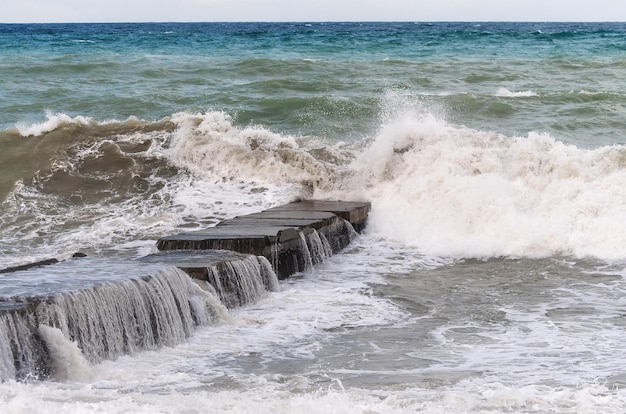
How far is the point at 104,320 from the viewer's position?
7.31 meters

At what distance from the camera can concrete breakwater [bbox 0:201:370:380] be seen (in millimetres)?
6762

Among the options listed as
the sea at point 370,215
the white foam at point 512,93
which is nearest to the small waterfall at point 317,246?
the sea at point 370,215

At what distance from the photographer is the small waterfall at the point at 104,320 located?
6.66 metres

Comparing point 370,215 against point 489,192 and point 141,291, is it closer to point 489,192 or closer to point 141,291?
point 489,192

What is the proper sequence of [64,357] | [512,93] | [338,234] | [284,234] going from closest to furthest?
1. [64,357]
2. [284,234]
3. [338,234]
4. [512,93]

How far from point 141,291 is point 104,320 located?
51 cm

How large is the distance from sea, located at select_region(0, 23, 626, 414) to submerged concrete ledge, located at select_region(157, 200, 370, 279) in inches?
9.1

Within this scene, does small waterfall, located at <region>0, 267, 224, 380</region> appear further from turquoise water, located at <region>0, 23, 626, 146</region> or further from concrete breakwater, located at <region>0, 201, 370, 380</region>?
turquoise water, located at <region>0, 23, 626, 146</region>

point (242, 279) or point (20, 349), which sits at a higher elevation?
point (20, 349)

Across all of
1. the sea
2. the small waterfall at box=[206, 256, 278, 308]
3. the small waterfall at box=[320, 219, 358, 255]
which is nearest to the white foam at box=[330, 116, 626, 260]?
the sea

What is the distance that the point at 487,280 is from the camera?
33.6ft

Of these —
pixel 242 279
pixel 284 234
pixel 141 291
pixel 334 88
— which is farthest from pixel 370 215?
pixel 334 88

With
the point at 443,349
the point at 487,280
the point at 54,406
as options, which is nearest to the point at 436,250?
the point at 487,280

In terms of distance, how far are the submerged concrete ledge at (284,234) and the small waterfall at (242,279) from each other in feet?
1.37
